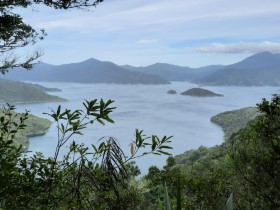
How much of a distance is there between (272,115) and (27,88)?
504ft

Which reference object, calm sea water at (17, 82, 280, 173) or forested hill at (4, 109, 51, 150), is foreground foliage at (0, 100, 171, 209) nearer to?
calm sea water at (17, 82, 280, 173)

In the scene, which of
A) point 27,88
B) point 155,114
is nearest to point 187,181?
point 155,114

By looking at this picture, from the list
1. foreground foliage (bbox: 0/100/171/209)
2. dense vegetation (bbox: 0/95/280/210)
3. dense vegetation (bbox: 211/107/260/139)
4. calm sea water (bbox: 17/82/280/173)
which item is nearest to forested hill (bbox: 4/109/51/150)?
calm sea water (bbox: 17/82/280/173)

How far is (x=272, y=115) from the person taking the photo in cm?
445

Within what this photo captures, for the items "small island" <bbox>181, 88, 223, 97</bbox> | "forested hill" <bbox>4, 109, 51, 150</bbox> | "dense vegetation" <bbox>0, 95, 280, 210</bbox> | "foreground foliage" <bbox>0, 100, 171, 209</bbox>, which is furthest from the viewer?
"small island" <bbox>181, 88, 223, 97</bbox>

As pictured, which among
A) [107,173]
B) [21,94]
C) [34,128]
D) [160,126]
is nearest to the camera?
[107,173]

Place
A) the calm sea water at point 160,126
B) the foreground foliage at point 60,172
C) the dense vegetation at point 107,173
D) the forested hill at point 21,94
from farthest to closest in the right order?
the forested hill at point 21,94 < the calm sea water at point 160,126 < the foreground foliage at point 60,172 < the dense vegetation at point 107,173

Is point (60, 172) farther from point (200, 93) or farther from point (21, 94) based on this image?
point (200, 93)

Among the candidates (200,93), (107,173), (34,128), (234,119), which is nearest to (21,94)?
(34,128)

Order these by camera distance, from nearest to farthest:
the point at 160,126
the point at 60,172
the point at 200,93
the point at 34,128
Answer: the point at 60,172 < the point at 34,128 < the point at 160,126 < the point at 200,93

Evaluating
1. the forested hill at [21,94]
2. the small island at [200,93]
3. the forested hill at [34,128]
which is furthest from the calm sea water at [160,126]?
the small island at [200,93]

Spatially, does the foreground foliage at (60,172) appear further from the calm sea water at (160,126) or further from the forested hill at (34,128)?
the forested hill at (34,128)

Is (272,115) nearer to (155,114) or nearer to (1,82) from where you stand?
(155,114)

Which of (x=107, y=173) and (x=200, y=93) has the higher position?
(x=107, y=173)
